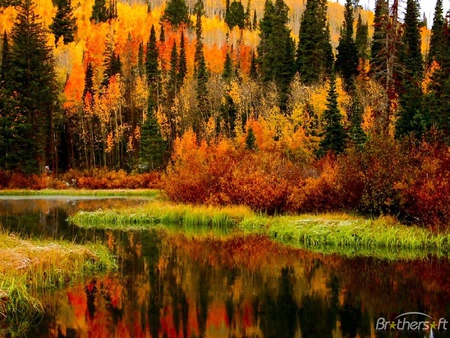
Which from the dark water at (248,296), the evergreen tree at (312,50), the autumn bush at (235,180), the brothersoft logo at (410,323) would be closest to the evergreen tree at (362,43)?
the evergreen tree at (312,50)

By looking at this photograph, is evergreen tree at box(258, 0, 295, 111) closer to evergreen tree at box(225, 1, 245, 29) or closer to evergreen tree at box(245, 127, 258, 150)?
evergreen tree at box(245, 127, 258, 150)

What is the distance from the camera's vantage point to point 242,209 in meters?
23.3

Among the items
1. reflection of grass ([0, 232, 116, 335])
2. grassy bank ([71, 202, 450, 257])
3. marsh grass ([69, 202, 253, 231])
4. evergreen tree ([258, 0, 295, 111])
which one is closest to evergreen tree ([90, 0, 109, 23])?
evergreen tree ([258, 0, 295, 111])

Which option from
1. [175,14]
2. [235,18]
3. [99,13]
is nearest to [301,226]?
[175,14]

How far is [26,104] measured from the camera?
51.0m

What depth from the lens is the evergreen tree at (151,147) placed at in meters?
54.8

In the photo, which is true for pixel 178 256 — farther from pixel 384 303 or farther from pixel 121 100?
pixel 121 100

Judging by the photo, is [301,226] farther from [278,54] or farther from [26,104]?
[278,54]

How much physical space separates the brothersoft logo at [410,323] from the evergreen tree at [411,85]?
20.9 meters

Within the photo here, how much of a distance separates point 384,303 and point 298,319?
225cm

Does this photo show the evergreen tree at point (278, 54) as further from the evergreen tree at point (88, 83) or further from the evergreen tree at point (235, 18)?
the evergreen tree at point (235, 18)

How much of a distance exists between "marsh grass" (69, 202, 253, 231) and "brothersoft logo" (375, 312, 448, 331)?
516 inches

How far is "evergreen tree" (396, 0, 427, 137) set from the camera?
3259cm

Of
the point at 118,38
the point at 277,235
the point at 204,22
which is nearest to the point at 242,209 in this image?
the point at 277,235
